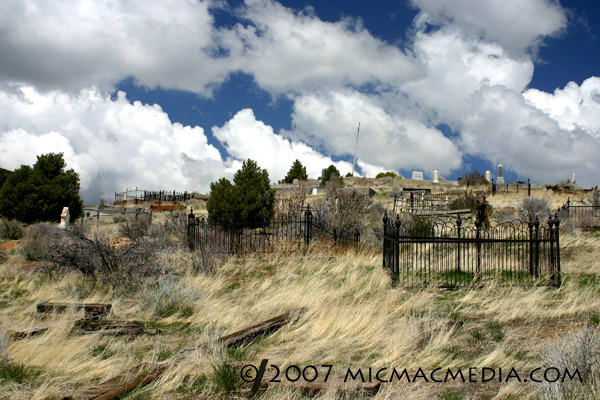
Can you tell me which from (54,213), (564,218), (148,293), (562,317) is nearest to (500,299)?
(562,317)

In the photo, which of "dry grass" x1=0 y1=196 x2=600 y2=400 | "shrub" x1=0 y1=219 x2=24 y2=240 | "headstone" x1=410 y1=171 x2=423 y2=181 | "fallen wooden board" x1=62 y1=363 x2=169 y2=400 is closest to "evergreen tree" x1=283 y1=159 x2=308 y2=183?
"headstone" x1=410 y1=171 x2=423 y2=181

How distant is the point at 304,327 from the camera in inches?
197

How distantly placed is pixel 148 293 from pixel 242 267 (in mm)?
3282

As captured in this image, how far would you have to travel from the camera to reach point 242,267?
369 inches

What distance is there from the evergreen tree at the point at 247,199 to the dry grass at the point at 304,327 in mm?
6950

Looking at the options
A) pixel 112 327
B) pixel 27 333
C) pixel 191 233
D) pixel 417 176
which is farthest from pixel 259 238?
pixel 417 176

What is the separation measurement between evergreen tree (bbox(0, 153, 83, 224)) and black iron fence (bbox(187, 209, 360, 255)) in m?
13.9

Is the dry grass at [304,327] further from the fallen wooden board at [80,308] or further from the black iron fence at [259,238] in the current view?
the black iron fence at [259,238]

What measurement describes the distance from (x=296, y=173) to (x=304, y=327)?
40123mm

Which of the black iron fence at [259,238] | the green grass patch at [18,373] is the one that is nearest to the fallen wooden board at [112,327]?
the green grass patch at [18,373]

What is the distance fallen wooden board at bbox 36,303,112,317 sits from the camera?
5.51 meters

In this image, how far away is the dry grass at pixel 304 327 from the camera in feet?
11.7

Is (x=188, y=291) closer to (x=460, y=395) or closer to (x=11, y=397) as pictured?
(x=11, y=397)

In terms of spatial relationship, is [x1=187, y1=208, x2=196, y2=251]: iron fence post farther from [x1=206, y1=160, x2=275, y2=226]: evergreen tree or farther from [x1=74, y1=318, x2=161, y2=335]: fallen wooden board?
[x1=74, y1=318, x2=161, y2=335]: fallen wooden board
